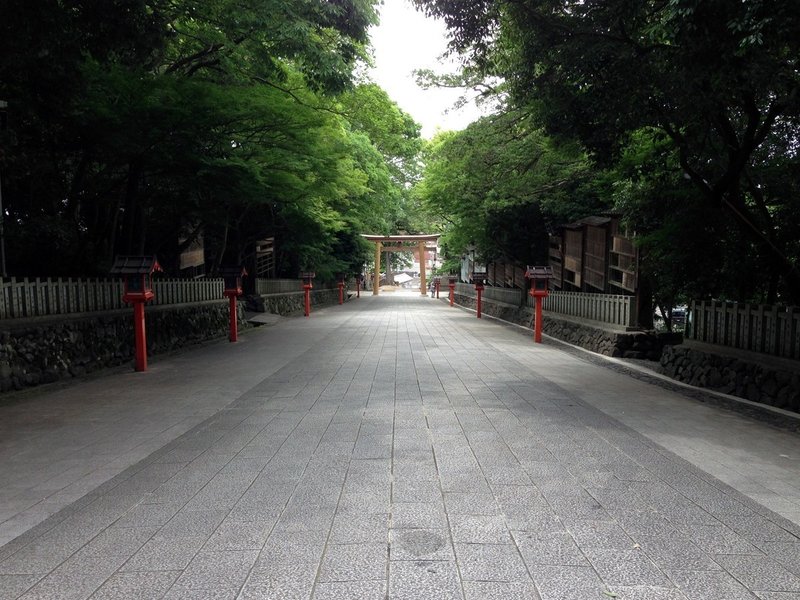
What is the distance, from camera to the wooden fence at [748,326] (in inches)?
269

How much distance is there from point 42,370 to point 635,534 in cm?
834

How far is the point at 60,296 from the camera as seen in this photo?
8734mm

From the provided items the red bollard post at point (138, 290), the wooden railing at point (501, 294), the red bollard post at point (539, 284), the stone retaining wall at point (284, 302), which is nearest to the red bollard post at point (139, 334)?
the red bollard post at point (138, 290)

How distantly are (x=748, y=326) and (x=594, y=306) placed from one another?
5.69 metres

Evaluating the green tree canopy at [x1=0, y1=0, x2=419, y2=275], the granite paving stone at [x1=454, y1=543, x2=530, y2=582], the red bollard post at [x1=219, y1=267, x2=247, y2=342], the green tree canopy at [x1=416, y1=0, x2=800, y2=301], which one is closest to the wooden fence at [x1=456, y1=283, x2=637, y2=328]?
the green tree canopy at [x1=416, y1=0, x2=800, y2=301]

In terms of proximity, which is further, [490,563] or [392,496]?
[392,496]

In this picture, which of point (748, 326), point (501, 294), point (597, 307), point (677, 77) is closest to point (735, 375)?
point (748, 326)

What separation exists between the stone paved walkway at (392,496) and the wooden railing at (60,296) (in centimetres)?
147

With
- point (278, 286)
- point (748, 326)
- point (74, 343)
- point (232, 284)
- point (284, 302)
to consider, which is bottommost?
point (284, 302)

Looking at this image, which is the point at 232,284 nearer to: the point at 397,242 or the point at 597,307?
the point at 597,307

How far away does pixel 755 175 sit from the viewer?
8.34m

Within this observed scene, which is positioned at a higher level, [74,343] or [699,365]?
[74,343]

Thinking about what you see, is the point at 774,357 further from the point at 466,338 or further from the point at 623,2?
the point at 466,338

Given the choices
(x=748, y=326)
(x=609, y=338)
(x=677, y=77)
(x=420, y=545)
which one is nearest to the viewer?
(x=420, y=545)
